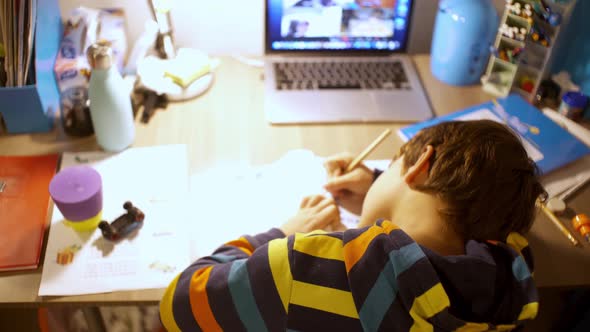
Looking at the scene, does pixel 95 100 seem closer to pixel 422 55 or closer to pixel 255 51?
pixel 255 51

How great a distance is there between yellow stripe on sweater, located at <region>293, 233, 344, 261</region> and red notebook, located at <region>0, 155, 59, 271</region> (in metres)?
0.45

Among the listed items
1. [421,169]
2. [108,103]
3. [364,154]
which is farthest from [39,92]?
[421,169]

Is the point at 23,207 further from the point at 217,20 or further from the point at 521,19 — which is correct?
the point at 521,19

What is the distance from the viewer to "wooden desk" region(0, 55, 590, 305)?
959 millimetres

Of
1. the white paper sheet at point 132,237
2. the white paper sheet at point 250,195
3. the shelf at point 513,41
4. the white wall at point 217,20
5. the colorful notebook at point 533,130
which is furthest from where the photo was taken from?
the white wall at point 217,20

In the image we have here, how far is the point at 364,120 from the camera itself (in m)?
1.17

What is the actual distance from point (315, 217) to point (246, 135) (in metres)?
0.29

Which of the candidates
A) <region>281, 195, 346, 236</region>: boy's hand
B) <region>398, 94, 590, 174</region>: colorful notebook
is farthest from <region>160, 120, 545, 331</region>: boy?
<region>398, 94, 590, 174</region>: colorful notebook

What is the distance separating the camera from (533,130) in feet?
3.70

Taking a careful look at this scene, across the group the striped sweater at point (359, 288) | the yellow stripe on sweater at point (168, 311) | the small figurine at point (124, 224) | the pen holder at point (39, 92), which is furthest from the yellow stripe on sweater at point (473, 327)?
the pen holder at point (39, 92)

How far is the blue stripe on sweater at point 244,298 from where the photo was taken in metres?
0.74

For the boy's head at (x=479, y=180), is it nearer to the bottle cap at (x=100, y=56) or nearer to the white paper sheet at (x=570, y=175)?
the white paper sheet at (x=570, y=175)

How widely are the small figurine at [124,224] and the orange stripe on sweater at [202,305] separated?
190 mm

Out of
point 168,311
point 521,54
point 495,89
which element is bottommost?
point 168,311
